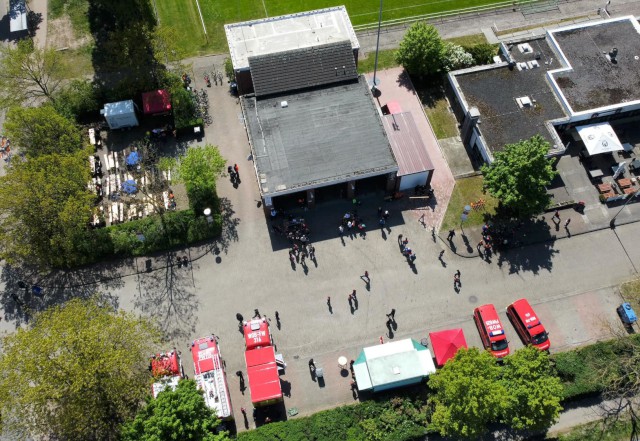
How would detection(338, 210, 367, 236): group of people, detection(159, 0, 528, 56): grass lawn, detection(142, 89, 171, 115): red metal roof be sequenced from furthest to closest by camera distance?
detection(159, 0, 528, 56): grass lawn
detection(142, 89, 171, 115): red metal roof
detection(338, 210, 367, 236): group of people

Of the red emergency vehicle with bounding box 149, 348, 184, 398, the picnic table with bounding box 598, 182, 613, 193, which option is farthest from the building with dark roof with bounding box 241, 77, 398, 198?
Answer: the picnic table with bounding box 598, 182, 613, 193

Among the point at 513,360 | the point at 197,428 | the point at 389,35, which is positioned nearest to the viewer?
the point at 197,428

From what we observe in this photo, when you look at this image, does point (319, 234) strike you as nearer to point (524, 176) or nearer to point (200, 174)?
point (200, 174)

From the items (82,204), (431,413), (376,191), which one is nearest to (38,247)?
(82,204)

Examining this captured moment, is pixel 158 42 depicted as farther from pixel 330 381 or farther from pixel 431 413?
pixel 431 413

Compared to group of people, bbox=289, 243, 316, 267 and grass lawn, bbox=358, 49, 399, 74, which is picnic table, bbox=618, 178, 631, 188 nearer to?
grass lawn, bbox=358, 49, 399, 74

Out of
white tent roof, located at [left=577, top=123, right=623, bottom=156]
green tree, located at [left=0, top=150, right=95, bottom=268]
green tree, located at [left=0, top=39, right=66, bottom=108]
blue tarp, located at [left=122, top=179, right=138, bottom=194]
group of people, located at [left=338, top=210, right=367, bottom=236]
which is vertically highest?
green tree, located at [left=0, top=39, right=66, bottom=108]

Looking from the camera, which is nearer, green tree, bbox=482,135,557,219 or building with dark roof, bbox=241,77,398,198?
green tree, bbox=482,135,557,219
